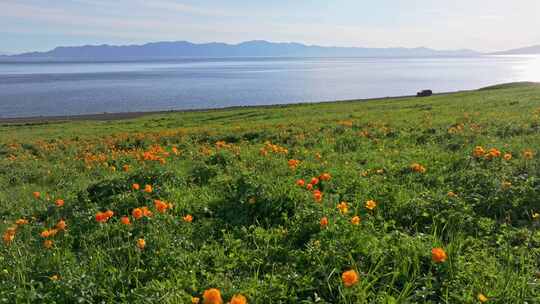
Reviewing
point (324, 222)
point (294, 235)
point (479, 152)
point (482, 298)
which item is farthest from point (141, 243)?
point (479, 152)

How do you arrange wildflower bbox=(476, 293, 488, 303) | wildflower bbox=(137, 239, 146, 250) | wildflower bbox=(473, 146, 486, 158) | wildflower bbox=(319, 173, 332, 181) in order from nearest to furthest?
wildflower bbox=(476, 293, 488, 303), wildflower bbox=(137, 239, 146, 250), wildflower bbox=(319, 173, 332, 181), wildflower bbox=(473, 146, 486, 158)

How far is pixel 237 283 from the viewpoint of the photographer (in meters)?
3.38

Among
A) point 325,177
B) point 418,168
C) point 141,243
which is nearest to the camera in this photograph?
point 141,243

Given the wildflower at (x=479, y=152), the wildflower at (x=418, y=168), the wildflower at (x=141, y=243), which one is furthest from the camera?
the wildflower at (x=479, y=152)

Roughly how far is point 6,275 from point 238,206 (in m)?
2.61

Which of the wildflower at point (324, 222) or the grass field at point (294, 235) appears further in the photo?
the wildflower at point (324, 222)

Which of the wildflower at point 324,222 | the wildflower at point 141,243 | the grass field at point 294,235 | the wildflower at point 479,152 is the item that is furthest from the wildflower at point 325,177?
the wildflower at point 141,243

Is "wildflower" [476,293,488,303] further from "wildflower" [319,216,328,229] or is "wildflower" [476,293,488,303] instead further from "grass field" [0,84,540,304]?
"wildflower" [319,216,328,229]

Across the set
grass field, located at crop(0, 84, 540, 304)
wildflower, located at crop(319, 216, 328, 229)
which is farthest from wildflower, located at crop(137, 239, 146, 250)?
wildflower, located at crop(319, 216, 328, 229)

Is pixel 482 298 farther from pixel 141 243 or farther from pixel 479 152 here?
pixel 479 152

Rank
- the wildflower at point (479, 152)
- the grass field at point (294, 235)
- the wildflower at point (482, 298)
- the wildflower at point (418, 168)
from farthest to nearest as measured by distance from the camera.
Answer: the wildflower at point (479, 152), the wildflower at point (418, 168), the grass field at point (294, 235), the wildflower at point (482, 298)

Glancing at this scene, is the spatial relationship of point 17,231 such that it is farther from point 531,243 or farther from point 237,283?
point 531,243

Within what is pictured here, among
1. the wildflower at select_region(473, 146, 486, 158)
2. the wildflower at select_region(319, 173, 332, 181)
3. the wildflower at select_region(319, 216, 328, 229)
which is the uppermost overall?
the wildflower at select_region(473, 146, 486, 158)

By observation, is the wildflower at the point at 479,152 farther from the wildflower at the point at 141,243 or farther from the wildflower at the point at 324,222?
the wildflower at the point at 141,243
